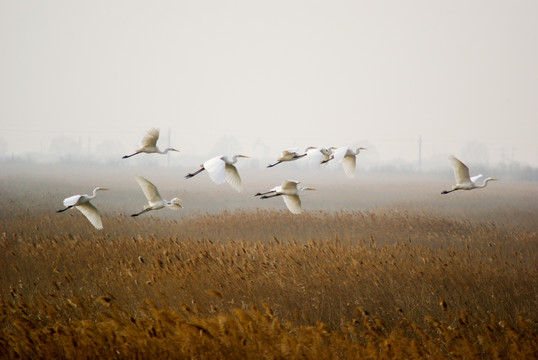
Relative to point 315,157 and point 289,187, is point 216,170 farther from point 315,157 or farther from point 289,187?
point 289,187

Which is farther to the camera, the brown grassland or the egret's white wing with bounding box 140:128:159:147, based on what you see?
the egret's white wing with bounding box 140:128:159:147

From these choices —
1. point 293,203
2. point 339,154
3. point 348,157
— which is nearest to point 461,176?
point 348,157

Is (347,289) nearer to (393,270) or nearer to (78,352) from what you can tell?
(393,270)

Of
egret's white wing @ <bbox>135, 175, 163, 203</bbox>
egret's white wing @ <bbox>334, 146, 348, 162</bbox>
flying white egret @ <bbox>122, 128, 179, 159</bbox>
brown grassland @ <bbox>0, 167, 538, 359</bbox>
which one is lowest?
brown grassland @ <bbox>0, 167, 538, 359</bbox>

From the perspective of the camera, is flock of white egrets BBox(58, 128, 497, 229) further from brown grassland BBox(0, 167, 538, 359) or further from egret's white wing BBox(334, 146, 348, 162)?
brown grassland BBox(0, 167, 538, 359)

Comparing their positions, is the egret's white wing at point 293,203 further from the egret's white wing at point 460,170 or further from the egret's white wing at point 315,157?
the egret's white wing at point 460,170

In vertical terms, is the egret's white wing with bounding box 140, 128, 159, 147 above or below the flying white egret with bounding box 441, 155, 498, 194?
above

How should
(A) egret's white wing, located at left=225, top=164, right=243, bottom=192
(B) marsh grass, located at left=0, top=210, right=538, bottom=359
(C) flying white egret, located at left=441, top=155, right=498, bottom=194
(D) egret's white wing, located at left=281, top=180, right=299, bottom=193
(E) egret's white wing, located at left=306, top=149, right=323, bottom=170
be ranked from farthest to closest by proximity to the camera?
1. (D) egret's white wing, located at left=281, top=180, right=299, bottom=193
2. (C) flying white egret, located at left=441, top=155, right=498, bottom=194
3. (A) egret's white wing, located at left=225, top=164, right=243, bottom=192
4. (E) egret's white wing, located at left=306, top=149, right=323, bottom=170
5. (B) marsh grass, located at left=0, top=210, right=538, bottom=359

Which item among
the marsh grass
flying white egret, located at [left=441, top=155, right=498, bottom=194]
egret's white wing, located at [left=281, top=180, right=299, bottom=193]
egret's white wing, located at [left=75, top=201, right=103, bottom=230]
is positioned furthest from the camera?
egret's white wing, located at [left=281, top=180, right=299, bottom=193]

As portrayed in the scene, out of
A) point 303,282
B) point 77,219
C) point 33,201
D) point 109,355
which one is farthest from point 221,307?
point 33,201

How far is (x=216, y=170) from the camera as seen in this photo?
20.0 ft

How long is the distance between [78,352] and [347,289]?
10.00ft

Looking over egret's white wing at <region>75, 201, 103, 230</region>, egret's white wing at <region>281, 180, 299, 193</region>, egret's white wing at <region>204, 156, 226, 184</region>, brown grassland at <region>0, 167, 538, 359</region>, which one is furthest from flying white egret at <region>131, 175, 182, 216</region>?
egret's white wing at <region>281, 180, 299, 193</region>

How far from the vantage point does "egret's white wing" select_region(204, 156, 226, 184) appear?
588cm
